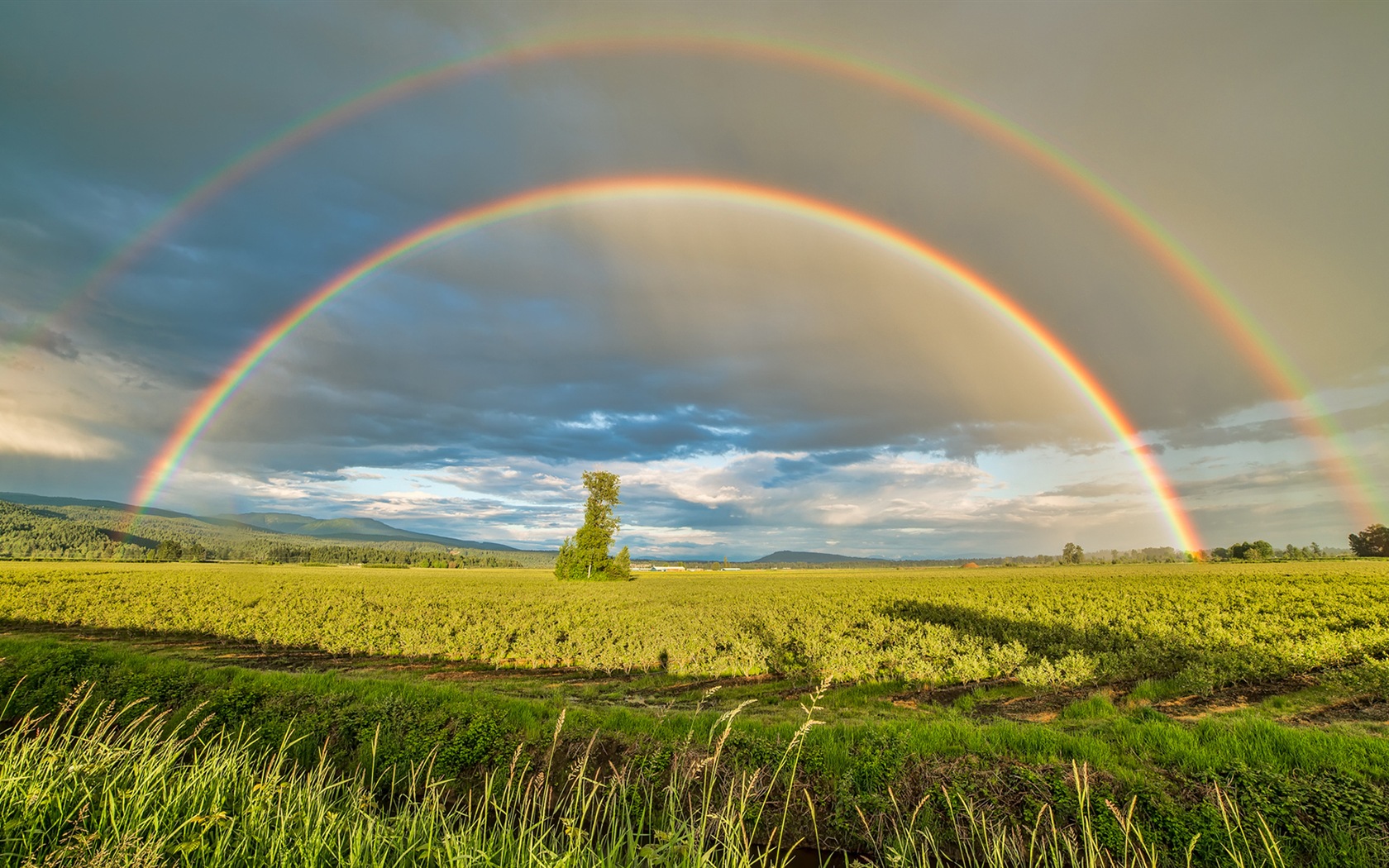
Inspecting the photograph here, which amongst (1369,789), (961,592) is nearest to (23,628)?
(1369,789)

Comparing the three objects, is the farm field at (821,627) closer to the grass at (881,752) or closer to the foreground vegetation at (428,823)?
the grass at (881,752)

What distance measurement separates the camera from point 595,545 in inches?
3981

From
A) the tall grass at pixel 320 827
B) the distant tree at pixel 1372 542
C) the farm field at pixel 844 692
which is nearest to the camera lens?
the tall grass at pixel 320 827

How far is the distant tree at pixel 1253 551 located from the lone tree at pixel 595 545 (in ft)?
635

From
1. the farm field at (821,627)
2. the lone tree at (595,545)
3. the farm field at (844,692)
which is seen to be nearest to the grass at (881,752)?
the farm field at (844,692)

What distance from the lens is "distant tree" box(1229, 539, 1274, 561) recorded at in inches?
7347

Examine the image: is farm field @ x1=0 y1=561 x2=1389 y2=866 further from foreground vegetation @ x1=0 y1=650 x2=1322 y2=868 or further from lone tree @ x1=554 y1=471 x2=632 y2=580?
lone tree @ x1=554 y1=471 x2=632 y2=580

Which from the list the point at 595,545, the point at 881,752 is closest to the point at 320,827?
the point at 881,752

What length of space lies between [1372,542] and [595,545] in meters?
213

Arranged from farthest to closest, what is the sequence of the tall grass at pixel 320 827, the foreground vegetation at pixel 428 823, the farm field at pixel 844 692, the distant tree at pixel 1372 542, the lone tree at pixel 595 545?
the distant tree at pixel 1372 542, the lone tree at pixel 595 545, the farm field at pixel 844 692, the foreground vegetation at pixel 428 823, the tall grass at pixel 320 827

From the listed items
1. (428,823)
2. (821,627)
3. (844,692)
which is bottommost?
(844,692)

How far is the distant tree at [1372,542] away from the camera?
166m

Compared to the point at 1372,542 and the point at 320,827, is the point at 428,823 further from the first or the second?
the point at 1372,542

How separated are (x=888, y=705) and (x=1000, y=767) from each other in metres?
8.41
